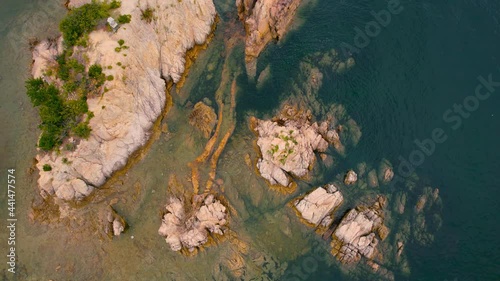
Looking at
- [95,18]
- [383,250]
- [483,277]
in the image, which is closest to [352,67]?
[383,250]

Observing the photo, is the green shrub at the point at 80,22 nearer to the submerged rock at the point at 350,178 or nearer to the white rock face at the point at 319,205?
the white rock face at the point at 319,205

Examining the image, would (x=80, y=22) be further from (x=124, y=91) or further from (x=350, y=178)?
(x=350, y=178)

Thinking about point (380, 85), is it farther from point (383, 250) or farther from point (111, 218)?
point (111, 218)

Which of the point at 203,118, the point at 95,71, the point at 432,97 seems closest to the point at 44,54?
the point at 95,71

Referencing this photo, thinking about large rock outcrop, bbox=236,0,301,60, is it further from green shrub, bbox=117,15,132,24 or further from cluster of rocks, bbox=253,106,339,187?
green shrub, bbox=117,15,132,24

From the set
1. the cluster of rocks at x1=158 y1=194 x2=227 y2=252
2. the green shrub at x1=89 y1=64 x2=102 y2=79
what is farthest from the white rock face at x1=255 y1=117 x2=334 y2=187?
the green shrub at x1=89 y1=64 x2=102 y2=79

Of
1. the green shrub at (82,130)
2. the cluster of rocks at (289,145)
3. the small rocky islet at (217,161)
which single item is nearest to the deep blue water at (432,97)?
the small rocky islet at (217,161)
